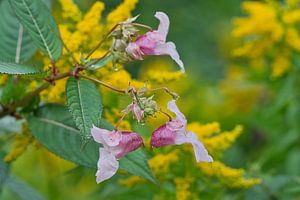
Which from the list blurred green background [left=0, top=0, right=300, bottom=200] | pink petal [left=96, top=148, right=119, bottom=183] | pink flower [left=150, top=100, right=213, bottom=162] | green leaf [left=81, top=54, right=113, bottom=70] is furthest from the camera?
blurred green background [left=0, top=0, right=300, bottom=200]

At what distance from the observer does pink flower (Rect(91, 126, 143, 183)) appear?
1.74 metres

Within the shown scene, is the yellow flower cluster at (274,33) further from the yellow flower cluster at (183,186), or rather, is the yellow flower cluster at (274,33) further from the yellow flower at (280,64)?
the yellow flower cluster at (183,186)

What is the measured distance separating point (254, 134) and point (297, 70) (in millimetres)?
850

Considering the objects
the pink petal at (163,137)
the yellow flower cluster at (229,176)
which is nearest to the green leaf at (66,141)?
the pink petal at (163,137)

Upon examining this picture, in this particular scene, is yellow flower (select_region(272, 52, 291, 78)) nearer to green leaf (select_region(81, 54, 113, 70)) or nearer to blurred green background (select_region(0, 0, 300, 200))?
blurred green background (select_region(0, 0, 300, 200))

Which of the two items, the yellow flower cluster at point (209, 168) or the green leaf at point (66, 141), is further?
the yellow flower cluster at point (209, 168)

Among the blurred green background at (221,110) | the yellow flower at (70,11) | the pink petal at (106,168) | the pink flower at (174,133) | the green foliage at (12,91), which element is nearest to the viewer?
the pink petal at (106,168)

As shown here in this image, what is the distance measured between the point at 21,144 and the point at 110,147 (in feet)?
1.98

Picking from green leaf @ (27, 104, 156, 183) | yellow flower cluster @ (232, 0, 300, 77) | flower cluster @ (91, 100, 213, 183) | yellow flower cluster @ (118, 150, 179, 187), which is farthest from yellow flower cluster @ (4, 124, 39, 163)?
yellow flower cluster @ (232, 0, 300, 77)

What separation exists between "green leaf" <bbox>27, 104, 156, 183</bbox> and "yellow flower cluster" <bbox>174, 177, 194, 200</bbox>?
0.38 m

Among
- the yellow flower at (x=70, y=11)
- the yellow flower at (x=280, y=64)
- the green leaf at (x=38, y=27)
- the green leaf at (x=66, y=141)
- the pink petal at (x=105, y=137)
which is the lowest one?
the pink petal at (x=105, y=137)

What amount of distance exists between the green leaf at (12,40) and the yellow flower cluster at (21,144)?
0.76 feet

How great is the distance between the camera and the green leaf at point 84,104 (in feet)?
5.94

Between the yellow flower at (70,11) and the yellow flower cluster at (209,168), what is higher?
the yellow flower at (70,11)
